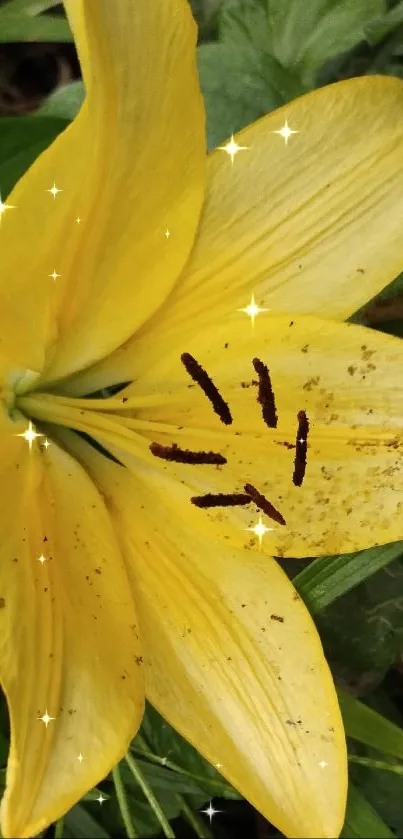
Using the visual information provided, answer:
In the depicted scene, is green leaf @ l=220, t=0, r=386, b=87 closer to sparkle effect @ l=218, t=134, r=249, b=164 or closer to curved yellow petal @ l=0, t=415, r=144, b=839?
sparkle effect @ l=218, t=134, r=249, b=164

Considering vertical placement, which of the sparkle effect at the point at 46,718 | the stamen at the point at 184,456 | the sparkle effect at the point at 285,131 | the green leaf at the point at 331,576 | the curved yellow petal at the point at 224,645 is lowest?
the sparkle effect at the point at 46,718

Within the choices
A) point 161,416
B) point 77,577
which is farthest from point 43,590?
point 161,416

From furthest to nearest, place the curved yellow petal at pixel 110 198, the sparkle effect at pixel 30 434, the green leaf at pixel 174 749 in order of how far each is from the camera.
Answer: the green leaf at pixel 174 749 < the sparkle effect at pixel 30 434 < the curved yellow petal at pixel 110 198

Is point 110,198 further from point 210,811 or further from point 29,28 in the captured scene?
point 210,811

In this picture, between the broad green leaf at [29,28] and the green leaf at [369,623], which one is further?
the green leaf at [369,623]

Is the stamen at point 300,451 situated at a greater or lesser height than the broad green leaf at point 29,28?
lesser

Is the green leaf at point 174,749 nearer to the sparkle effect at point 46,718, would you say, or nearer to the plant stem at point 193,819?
the plant stem at point 193,819

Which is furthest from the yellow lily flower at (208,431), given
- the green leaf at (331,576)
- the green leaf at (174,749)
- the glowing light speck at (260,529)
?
the green leaf at (174,749)

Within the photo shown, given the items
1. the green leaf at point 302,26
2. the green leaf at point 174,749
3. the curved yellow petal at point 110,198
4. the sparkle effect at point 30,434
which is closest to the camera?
the curved yellow petal at point 110,198
